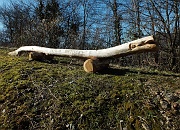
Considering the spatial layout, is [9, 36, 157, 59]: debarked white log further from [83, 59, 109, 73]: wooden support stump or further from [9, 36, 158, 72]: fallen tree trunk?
[83, 59, 109, 73]: wooden support stump

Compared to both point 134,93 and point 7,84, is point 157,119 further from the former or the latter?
point 7,84

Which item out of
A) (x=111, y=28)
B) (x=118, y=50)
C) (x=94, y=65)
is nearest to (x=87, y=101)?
(x=94, y=65)

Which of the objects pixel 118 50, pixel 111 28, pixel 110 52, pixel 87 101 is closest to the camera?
pixel 87 101

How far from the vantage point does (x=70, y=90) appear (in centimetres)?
472

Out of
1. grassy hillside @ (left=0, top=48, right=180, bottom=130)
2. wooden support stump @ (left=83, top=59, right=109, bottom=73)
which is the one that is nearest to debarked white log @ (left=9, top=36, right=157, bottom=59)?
wooden support stump @ (left=83, top=59, right=109, bottom=73)

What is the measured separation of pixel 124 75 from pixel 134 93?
1.13 meters

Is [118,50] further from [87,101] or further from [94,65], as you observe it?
[87,101]

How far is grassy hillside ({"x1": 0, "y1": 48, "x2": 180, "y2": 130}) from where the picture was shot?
12.6ft

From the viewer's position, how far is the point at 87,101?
14.3 ft

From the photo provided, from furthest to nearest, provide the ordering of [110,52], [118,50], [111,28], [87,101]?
[111,28]
[110,52]
[118,50]
[87,101]

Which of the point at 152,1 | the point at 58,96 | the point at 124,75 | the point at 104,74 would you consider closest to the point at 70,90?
the point at 58,96

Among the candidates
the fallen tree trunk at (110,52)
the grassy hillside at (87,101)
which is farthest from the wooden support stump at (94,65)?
the grassy hillside at (87,101)

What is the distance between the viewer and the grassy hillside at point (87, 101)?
3.85 m

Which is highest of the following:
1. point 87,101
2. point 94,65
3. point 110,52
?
point 110,52
